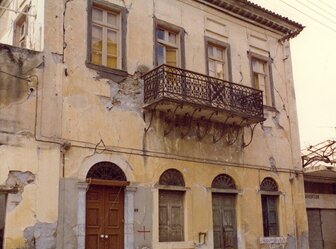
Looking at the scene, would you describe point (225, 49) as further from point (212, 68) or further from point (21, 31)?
point (21, 31)

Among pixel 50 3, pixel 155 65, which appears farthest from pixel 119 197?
pixel 50 3

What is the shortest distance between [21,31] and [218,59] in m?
6.00

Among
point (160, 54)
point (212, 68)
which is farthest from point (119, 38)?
point (212, 68)

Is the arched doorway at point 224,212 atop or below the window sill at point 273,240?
atop

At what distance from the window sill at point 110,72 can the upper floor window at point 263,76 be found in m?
5.41

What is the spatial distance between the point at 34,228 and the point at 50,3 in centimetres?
522

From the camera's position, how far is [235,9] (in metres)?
15.1

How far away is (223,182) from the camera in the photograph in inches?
532

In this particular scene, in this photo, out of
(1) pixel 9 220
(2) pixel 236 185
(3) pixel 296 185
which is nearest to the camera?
(1) pixel 9 220

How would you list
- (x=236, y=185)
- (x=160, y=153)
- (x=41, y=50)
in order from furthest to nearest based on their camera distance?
(x=236, y=185)
(x=160, y=153)
(x=41, y=50)

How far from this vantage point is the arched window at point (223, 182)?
13.3m

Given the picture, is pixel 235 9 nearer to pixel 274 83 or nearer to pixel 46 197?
pixel 274 83

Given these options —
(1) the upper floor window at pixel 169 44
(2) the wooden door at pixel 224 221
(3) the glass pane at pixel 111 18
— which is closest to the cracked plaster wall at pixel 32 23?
(3) the glass pane at pixel 111 18

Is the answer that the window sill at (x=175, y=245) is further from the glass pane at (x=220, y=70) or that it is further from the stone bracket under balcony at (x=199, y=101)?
the glass pane at (x=220, y=70)
